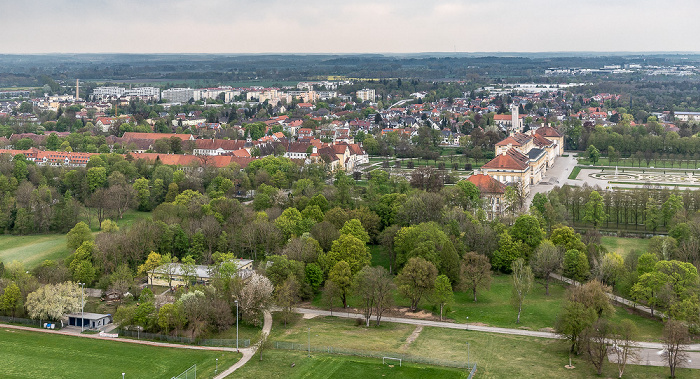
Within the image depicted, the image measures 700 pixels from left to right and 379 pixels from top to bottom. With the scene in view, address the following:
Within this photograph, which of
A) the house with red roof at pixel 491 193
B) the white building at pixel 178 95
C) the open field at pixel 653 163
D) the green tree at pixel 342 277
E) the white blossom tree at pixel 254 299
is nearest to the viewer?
the white blossom tree at pixel 254 299

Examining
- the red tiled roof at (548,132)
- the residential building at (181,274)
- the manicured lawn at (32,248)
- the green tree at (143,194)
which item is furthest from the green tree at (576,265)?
the red tiled roof at (548,132)

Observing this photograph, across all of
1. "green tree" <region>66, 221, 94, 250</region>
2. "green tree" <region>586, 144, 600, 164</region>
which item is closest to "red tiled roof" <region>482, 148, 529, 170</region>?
"green tree" <region>586, 144, 600, 164</region>

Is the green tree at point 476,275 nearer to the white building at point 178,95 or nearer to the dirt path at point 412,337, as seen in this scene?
the dirt path at point 412,337

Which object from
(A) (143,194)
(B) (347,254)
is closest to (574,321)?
(B) (347,254)

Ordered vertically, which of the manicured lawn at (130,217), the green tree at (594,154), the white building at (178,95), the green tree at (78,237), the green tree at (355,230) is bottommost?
the manicured lawn at (130,217)

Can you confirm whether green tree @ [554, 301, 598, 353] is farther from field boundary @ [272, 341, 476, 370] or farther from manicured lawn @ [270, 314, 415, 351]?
manicured lawn @ [270, 314, 415, 351]

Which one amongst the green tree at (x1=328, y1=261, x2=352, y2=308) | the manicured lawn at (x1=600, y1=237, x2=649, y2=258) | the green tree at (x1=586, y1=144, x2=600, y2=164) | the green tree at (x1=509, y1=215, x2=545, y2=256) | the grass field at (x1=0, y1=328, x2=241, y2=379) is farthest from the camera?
the green tree at (x1=586, y1=144, x2=600, y2=164)

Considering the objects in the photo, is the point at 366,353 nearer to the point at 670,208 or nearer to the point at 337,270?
the point at 337,270
